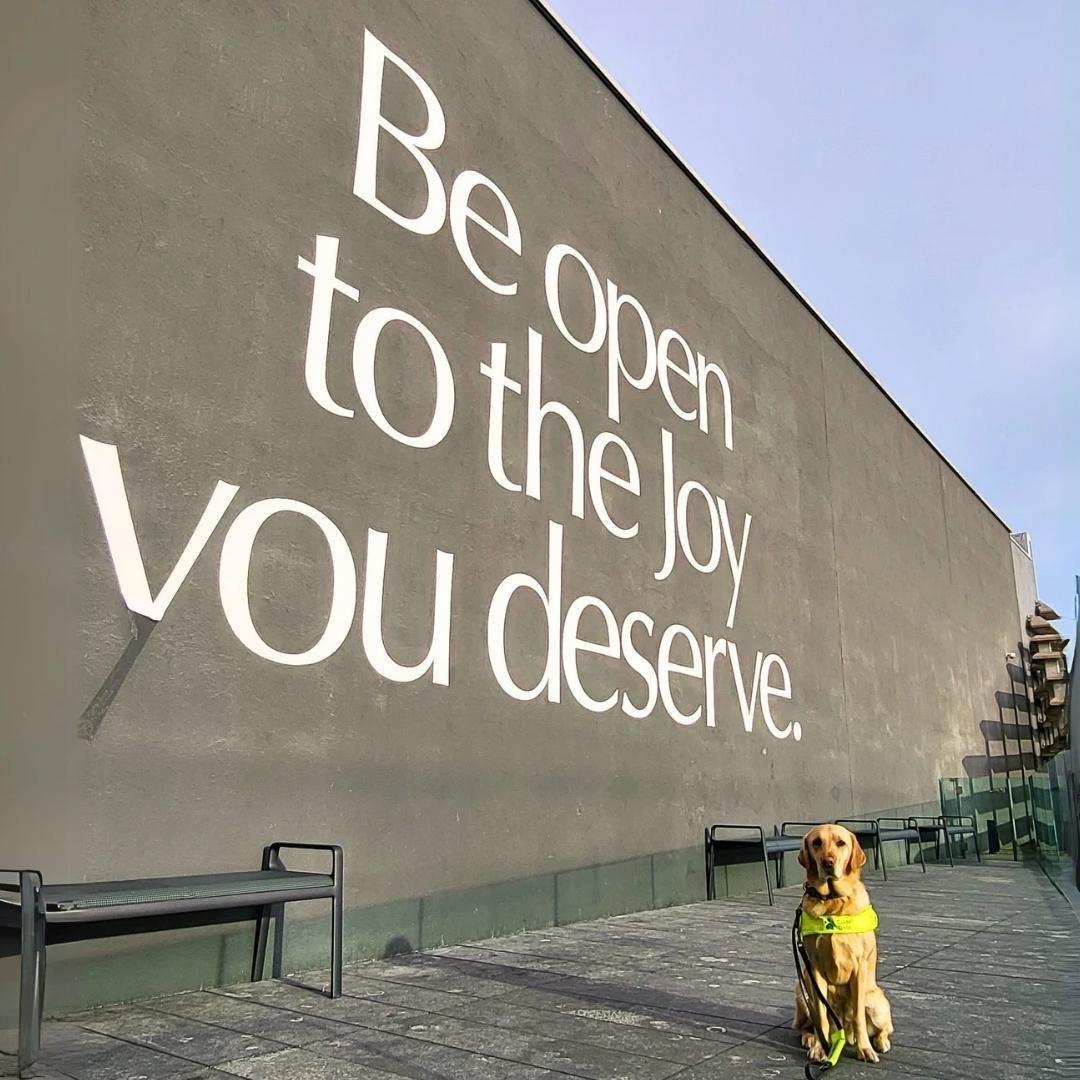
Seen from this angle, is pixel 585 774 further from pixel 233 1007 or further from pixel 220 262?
pixel 220 262

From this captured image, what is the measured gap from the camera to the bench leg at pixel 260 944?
500cm

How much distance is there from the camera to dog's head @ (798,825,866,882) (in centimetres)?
363

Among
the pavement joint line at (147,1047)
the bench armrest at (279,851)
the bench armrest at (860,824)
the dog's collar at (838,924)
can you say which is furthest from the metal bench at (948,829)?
the pavement joint line at (147,1047)

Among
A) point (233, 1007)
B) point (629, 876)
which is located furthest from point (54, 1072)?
point (629, 876)

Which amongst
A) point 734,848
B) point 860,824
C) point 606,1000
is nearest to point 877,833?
point 860,824

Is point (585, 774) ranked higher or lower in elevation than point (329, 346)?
lower

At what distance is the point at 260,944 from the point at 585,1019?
5.85 feet

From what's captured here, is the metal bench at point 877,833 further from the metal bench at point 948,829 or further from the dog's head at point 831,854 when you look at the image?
the dog's head at point 831,854

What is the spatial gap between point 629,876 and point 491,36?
22.8 feet

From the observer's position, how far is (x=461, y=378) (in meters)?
7.04

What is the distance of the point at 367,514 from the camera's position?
605 centimetres

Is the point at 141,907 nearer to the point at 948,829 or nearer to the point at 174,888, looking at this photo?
the point at 174,888

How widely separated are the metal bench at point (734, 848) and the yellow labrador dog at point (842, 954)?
5533mm

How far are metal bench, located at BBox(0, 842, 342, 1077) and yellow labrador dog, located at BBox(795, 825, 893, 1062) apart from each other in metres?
2.28
